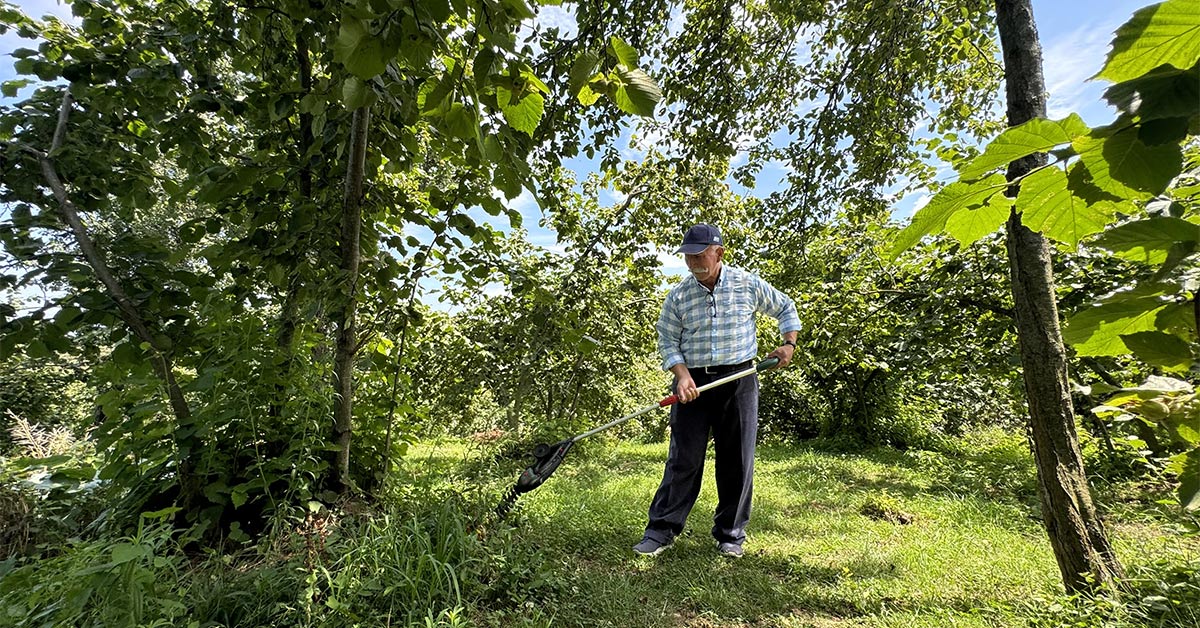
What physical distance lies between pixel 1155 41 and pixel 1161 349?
1.70 feet

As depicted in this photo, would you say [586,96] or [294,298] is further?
[294,298]

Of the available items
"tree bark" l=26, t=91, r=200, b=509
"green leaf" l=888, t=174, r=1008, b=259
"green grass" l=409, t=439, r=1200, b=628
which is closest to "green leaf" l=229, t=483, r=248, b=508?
"tree bark" l=26, t=91, r=200, b=509

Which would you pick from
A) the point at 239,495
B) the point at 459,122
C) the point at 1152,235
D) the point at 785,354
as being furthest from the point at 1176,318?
the point at 239,495

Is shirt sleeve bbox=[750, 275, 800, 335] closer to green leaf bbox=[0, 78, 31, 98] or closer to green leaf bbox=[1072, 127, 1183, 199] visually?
green leaf bbox=[1072, 127, 1183, 199]

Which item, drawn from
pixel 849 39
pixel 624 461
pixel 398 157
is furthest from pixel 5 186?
pixel 624 461

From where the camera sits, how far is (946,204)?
0.75 m

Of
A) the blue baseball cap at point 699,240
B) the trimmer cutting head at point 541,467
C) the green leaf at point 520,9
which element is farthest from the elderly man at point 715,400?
the green leaf at point 520,9

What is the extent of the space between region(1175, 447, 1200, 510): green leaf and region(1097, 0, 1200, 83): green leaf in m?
0.49

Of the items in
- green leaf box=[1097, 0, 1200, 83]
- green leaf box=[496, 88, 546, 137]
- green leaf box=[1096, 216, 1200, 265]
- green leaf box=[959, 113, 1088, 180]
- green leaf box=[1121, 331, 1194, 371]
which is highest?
green leaf box=[496, 88, 546, 137]

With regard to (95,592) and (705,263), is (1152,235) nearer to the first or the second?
(705,263)

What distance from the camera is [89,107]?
98.0 inches

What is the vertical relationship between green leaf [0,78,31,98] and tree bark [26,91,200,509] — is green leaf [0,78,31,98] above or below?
above

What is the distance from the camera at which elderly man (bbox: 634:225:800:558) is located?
2957 millimetres

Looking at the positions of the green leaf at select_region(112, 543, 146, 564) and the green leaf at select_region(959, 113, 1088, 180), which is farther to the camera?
the green leaf at select_region(112, 543, 146, 564)
